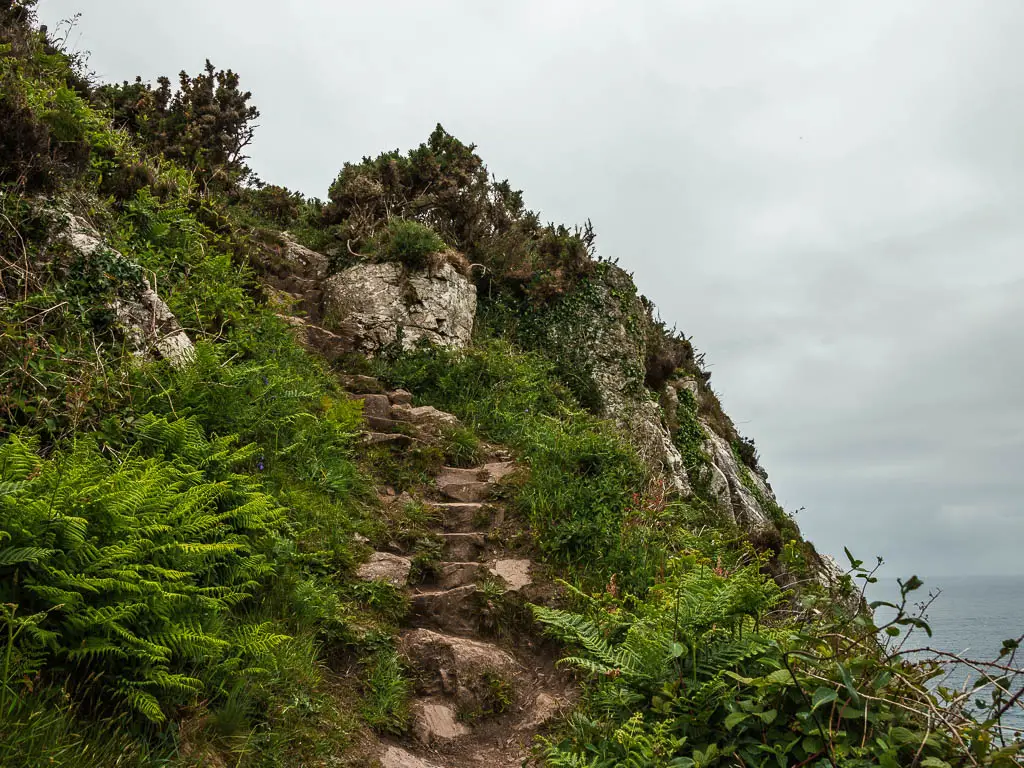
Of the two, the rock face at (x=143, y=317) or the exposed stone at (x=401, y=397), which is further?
the exposed stone at (x=401, y=397)

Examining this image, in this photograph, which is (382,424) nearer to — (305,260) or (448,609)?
(448,609)

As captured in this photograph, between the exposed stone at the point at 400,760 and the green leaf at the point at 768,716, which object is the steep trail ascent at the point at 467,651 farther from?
the green leaf at the point at 768,716

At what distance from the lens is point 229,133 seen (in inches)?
698

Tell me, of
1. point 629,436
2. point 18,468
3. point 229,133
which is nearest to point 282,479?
point 18,468

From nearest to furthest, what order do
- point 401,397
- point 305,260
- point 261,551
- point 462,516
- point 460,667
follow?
point 261,551 → point 460,667 → point 462,516 → point 401,397 → point 305,260

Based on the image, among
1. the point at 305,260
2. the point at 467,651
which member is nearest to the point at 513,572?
the point at 467,651

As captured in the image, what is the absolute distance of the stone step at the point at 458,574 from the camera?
257 inches

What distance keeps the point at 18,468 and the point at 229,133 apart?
1671cm

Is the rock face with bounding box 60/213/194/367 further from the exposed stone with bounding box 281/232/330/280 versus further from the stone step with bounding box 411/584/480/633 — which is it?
the exposed stone with bounding box 281/232/330/280

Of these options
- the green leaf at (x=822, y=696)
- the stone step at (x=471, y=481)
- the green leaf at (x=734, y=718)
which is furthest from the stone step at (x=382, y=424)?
the green leaf at (x=822, y=696)

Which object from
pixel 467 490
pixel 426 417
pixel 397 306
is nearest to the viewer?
pixel 467 490

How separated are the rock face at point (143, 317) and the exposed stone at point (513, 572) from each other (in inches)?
152

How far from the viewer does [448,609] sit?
20.2ft

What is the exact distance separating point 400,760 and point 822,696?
285 centimetres
